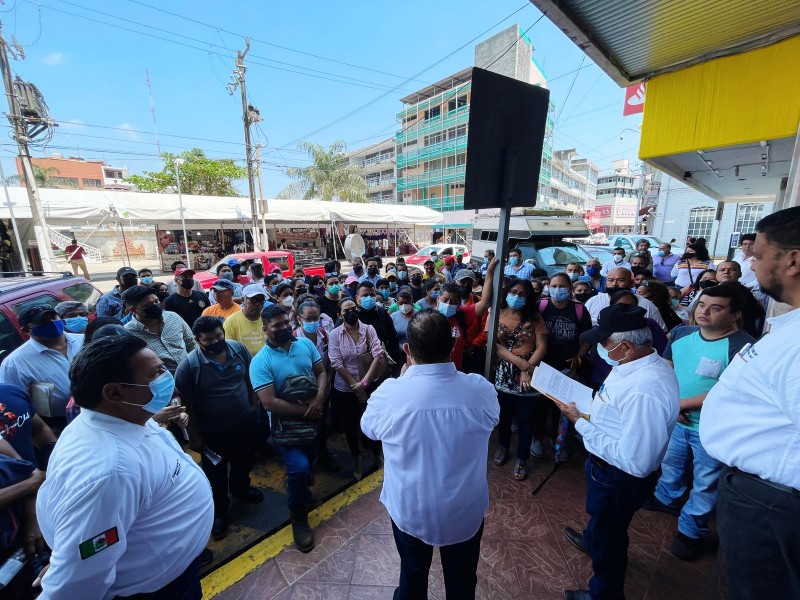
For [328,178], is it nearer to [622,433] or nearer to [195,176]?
[195,176]

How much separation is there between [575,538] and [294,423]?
86.2 inches

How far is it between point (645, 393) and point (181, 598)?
2293mm

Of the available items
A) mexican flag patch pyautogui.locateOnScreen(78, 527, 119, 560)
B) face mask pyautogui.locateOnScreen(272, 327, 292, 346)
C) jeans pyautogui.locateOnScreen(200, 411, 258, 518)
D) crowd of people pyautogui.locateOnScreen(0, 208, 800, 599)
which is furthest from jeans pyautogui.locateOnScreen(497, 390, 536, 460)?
mexican flag patch pyautogui.locateOnScreen(78, 527, 119, 560)

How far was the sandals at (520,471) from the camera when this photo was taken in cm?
317

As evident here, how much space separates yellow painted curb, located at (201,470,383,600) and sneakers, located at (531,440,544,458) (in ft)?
5.09

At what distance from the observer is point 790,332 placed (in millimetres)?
1238

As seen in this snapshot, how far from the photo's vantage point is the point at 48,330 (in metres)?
2.69

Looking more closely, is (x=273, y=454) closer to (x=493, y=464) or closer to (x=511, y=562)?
(x=493, y=464)

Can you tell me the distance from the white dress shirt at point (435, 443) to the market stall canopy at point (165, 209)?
1419cm

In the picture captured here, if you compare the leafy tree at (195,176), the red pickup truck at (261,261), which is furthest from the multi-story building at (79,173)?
the red pickup truck at (261,261)

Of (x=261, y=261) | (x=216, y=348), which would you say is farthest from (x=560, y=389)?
(x=261, y=261)

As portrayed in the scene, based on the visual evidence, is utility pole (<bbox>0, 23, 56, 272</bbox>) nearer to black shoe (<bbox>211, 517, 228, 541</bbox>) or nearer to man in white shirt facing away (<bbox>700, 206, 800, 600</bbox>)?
black shoe (<bbox>211, 517, 228, 541</bbox>)

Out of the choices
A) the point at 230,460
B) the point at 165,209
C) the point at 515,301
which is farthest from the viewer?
the point at 165,209

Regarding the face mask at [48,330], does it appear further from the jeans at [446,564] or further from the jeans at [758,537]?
the jeans at [758,537]
